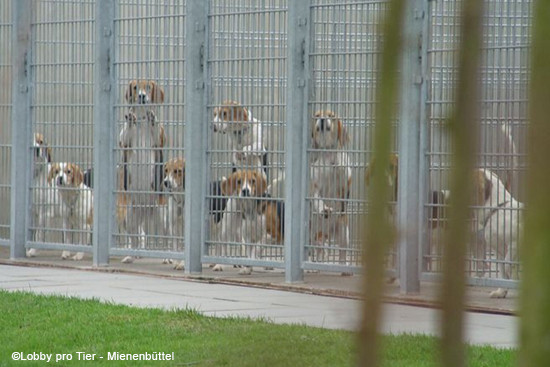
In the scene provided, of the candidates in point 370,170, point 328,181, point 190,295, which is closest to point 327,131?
point 328,181

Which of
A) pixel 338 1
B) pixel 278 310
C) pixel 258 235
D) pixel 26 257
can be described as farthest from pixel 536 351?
pixel 26 257

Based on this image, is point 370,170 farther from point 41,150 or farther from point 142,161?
point 41,150

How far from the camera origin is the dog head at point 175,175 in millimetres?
13117

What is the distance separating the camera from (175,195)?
43.3 ft

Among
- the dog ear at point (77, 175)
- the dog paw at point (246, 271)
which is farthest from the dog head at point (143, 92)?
the dog paw at point (246, 271)

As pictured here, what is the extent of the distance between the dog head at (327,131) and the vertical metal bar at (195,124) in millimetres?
1469

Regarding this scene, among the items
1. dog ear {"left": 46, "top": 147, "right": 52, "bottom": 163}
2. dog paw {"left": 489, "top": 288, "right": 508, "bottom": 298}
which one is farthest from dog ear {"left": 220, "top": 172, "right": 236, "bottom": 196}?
dog paw {"left": 489, "top": 288, "right": 508, "bottom": 298}

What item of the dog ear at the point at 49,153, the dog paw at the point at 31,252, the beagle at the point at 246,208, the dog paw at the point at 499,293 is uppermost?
the dog ear at the point at 49,153

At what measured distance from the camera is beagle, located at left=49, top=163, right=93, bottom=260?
1411cm

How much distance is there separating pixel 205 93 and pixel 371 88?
11.5m

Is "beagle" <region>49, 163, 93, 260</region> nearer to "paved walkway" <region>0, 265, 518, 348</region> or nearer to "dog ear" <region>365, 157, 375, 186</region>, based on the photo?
"paved walkway" <region>0, 265, 518, 348</region>

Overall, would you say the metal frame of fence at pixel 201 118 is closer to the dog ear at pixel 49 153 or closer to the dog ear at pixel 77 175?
the dog ear at pixel 49 153

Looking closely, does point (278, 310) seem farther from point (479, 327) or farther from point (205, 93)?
point (205, 93)

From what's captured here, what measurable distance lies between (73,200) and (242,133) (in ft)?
9.32
